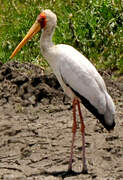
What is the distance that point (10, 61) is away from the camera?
29.0 feet

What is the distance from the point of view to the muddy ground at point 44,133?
21.3ft

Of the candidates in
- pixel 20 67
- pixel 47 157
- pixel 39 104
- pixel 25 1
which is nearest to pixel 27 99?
pixel 39 104

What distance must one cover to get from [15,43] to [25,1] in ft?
3.24

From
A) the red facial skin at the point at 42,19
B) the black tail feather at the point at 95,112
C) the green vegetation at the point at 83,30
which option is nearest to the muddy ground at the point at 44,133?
the black tail feather at the point at 95,112

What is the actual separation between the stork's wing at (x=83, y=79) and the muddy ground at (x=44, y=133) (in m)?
0.57

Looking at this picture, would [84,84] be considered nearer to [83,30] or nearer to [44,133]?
[44,133]

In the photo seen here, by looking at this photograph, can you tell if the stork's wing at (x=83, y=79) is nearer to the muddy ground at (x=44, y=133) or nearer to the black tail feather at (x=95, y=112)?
the black tail feather at (x=95, y=112)

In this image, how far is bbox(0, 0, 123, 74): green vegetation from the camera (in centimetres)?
902

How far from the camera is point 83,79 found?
6.46m

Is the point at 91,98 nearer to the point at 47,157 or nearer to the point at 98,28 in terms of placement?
the point at 47,157

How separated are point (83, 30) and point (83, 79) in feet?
9.53

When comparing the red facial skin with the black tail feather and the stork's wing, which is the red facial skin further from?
the black tail feather

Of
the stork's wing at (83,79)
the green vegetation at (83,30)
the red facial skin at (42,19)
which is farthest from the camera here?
the green vegetation at (83,30)

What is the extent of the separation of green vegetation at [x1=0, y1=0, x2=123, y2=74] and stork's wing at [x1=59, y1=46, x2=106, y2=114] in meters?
2.23
